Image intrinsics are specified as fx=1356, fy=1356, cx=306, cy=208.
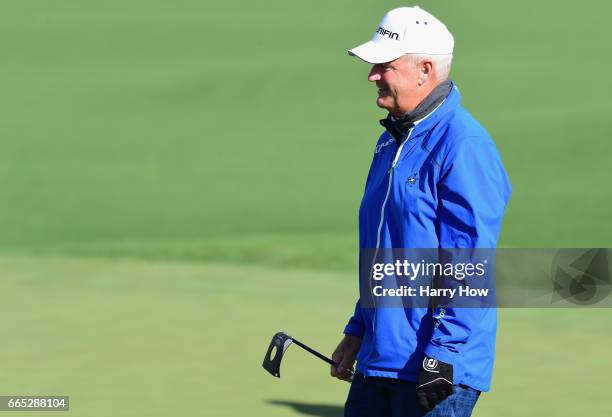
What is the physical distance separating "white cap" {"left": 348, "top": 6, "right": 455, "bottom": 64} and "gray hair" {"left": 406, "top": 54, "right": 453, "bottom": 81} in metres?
0.01

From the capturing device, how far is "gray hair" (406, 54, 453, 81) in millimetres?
3381

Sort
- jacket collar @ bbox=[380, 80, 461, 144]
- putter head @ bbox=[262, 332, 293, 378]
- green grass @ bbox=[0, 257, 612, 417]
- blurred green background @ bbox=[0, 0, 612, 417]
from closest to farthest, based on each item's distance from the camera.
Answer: jacket collar @ bbox=[380, 80, 461, 144], putter head @ bbox=[262, 332, 293, 378], green grass @ bbox=[0, 257, 612, 417], blurred green background @ bbox=[0, 0, 612, 417]

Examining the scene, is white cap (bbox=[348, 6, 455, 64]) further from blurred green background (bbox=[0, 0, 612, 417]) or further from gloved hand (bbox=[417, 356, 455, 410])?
blurred green background (bbox=[0, 0, 612, 417])

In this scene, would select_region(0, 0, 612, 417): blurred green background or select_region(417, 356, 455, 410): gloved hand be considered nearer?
select_region(417, 356, 455, 410): gloved hand

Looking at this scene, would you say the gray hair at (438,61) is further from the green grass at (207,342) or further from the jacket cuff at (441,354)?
the green grass at (207,342)

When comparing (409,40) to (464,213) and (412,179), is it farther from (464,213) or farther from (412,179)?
(464,213)

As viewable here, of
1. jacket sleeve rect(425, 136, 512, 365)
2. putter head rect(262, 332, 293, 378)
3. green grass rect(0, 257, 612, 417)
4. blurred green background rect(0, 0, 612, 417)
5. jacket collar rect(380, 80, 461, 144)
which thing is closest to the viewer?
jacket sleeve rect(425, 136, 512, 365)

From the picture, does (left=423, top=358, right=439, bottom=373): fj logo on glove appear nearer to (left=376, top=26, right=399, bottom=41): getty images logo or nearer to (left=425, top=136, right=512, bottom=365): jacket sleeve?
(left=425, top=136, right=512, bottom=365): jacket sleeve

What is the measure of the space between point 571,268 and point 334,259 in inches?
59.8

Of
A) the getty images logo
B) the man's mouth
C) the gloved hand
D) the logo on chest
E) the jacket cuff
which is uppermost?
the getty images logo

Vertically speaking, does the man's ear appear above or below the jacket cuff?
above

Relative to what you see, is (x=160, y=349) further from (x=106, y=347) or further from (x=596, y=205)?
(x=596, y=205)

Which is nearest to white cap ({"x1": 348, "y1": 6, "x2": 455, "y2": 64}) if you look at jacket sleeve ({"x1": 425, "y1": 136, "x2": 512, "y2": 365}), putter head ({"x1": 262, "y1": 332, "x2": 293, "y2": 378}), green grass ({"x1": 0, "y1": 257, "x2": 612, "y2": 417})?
jacket sleeve ({"x1": 425, "y1": 136, "x2": 512, "y2": 365})

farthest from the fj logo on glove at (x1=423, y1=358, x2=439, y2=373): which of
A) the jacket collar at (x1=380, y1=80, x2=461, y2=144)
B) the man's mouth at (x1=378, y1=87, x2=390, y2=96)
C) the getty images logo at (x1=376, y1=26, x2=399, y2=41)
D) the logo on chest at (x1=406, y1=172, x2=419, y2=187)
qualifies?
the getty images logo at (x1=376, y1=26, x2=399, y2=41)
